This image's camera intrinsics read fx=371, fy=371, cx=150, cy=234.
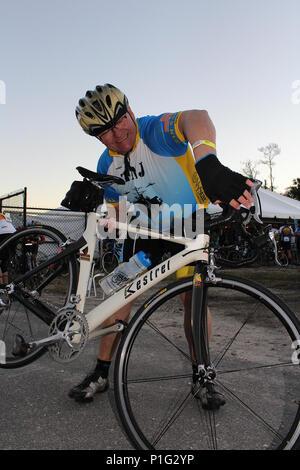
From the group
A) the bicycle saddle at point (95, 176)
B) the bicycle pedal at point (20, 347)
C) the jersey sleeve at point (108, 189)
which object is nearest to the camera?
the bicycle saddle at point (95, 176)

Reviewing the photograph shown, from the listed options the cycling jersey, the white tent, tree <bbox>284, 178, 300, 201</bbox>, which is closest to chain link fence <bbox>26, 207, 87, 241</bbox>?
the white tent

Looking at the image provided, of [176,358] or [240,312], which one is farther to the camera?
[240,312]

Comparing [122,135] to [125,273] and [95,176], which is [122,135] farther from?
[125,273]

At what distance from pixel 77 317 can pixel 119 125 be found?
50.4 inches

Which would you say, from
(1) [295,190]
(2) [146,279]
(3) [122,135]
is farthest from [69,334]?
(1) [295,190]

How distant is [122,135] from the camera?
2537mm

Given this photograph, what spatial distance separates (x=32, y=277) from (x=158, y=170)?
1163 mm

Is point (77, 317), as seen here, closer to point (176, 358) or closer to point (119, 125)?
point (119, 125)

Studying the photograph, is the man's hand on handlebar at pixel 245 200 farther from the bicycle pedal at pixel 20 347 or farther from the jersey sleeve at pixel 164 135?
the bicycle pedal at pixel 20 347

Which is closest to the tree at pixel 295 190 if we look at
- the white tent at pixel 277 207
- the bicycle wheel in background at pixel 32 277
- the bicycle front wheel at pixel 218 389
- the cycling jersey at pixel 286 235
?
the white tent at pixel 277 207

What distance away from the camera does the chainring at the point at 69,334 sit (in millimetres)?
2193

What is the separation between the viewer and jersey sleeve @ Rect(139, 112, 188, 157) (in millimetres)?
2338
